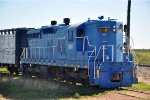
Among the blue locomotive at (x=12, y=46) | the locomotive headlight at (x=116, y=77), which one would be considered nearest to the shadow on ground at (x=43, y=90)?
the locomotive headlight at (x=116, y=77)

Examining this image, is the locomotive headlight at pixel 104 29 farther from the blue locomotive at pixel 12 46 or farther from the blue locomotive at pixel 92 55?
the blue locomotive at pixel 12 46

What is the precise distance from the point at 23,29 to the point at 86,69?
33.0 ft

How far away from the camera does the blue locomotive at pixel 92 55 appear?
1494cm

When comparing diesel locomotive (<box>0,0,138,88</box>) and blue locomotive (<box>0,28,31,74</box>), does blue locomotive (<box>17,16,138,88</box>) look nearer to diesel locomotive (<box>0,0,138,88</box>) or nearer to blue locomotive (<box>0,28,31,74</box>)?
diesel locomotive (<box>0,0,138,88</box>)

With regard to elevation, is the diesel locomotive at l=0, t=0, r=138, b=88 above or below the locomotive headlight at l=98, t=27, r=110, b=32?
below

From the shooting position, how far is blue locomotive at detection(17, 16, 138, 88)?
14.9 m

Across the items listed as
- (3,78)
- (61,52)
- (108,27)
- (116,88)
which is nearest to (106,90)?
(116,88)

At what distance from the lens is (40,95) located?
14680 mm

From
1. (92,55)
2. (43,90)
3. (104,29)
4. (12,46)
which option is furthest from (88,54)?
(12,46)

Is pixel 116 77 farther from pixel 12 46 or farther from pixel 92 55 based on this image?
pixel 12 46

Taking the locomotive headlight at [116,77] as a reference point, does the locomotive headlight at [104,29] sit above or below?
above

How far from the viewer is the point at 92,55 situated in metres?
15.5

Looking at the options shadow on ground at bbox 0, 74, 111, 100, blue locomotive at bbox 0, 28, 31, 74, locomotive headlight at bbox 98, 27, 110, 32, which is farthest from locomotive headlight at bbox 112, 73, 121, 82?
blue locomotive at bbox 0, 28, 31, 74

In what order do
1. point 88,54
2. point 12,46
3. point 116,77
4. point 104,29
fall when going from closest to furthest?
point 116,77 < point 88,54 < point 104,29 < point 12,46
